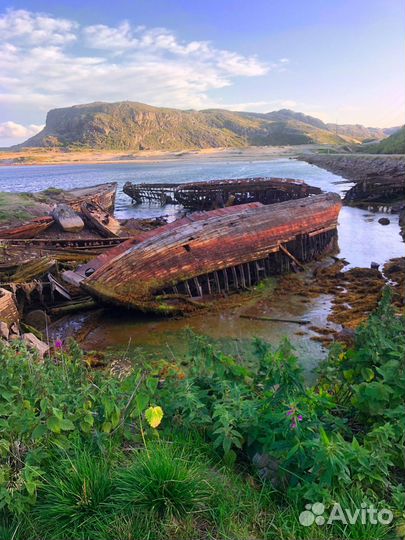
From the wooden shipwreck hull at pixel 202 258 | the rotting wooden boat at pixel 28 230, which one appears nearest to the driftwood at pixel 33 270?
the wooden shipwreck hull at pixel 202 258

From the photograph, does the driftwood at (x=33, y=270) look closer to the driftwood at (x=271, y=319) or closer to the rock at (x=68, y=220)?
the driftwood at (x=271, y=319)

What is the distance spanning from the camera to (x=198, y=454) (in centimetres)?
360

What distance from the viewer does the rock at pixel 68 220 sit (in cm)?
2294

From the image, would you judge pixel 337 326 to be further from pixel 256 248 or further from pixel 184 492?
pixel 184 492

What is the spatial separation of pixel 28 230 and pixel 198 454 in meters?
20.2

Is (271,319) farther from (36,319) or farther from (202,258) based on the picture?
(36,319)

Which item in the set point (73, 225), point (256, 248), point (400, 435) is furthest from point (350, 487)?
point (73, 225)

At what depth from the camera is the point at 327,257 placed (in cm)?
1927

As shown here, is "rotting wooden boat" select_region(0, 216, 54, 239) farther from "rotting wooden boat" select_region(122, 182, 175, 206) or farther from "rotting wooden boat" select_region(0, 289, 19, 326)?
"rotting wooden boat" select_region(122, 182, 175, 206)

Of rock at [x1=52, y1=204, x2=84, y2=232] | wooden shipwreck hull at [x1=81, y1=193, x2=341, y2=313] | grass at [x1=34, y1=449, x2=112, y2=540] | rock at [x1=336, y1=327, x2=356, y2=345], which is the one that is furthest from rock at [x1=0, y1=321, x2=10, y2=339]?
rock at [x1=52, y1=204, x2=84, y2=232]

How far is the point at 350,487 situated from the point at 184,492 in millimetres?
1229

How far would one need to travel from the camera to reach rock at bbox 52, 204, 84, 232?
75.3 ft

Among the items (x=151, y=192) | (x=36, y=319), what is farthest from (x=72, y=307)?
(x=151, y=192)

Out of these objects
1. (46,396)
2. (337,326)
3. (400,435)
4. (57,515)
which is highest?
(46,396)
